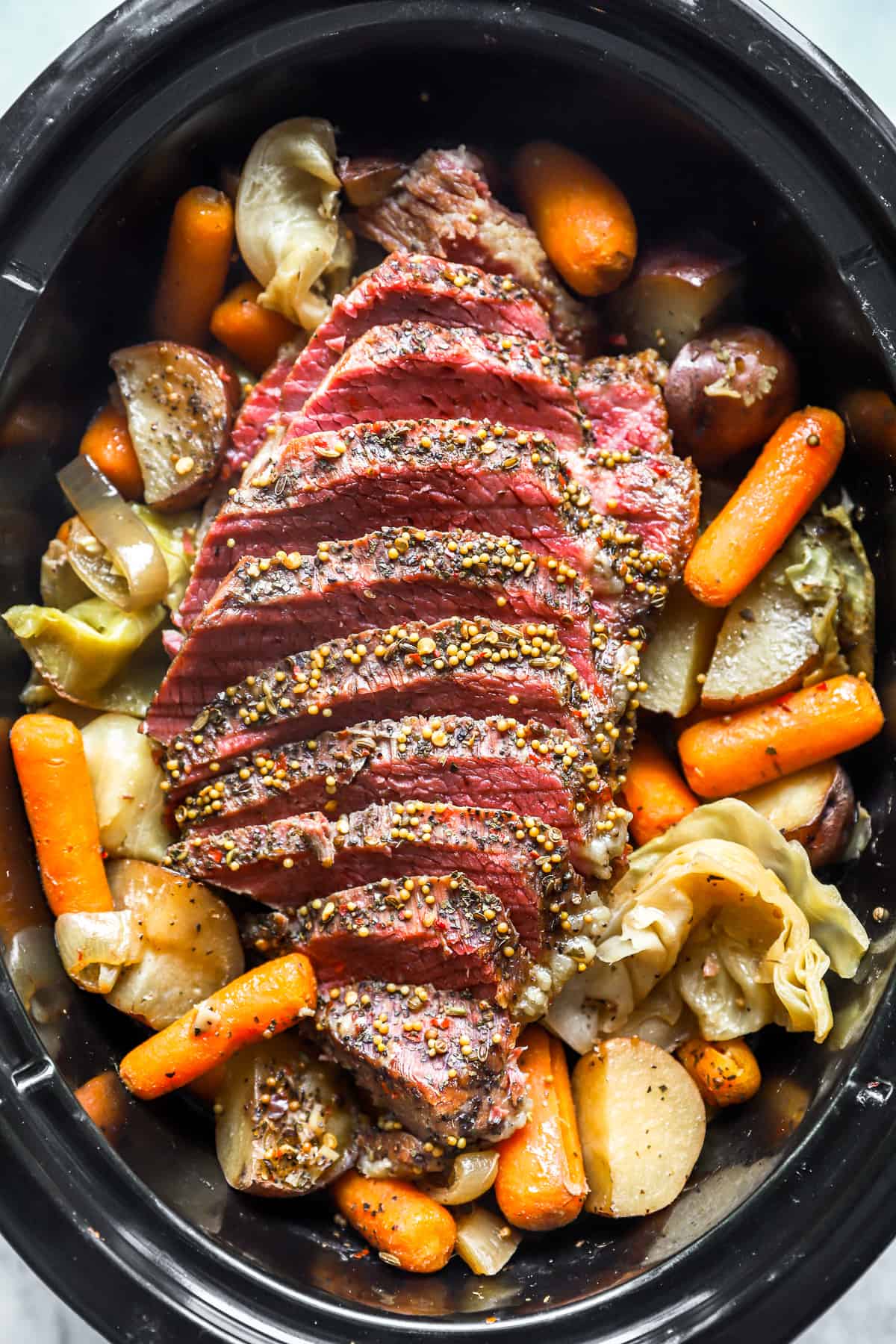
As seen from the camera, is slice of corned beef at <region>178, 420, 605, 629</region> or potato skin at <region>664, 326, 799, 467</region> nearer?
slice of corned beef at <region>178, 420, 605, 629</region>

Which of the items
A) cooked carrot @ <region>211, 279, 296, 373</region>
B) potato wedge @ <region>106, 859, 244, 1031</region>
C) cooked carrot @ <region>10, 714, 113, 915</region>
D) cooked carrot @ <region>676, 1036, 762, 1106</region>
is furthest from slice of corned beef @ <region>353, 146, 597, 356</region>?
cooked carrot @ <region>676, 1036, 762, 1106</region>

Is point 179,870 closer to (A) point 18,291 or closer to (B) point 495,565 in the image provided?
(B) point 495,565

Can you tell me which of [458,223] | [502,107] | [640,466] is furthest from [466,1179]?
[502,107]

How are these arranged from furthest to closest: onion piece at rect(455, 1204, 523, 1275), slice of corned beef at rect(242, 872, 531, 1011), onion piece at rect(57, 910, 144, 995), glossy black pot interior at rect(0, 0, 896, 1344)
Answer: onion piece at rect(455, 1204, 523, 1275), onion piece at rect(57, 910, 144, 995), slice of corned beef at rect(242, 872, 531, 1011), glossy black pot interior at rect(0, 0, 896, 1344)

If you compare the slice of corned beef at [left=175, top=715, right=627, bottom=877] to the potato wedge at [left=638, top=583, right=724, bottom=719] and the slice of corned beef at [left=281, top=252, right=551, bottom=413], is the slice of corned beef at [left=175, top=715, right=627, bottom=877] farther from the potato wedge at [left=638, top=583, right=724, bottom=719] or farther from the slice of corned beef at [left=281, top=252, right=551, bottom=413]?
the slice of corned beef at [left=281, top=252, right=551, bottom=413]

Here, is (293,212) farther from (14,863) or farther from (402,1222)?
(402,1222)

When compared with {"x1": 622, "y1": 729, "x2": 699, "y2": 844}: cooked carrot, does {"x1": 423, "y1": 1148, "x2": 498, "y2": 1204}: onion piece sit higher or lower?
lower

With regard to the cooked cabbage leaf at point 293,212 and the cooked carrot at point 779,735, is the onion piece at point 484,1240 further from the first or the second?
the cooked cabbage leaf at point 293,212
